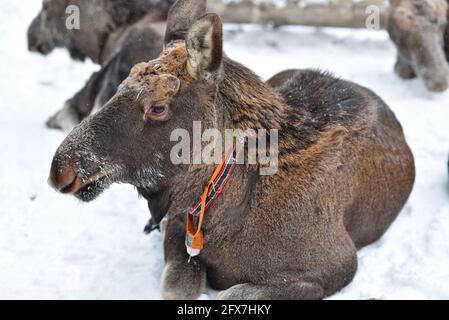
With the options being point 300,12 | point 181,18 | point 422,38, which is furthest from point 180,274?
point 300,12

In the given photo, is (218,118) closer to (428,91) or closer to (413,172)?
(413,172)

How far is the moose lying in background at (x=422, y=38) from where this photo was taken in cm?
771

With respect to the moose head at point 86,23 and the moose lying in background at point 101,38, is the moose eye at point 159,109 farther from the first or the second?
the moose head at point 86,23

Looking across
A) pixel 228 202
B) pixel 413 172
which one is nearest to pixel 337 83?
pixel 413 172

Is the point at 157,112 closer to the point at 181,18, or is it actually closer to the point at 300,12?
the point at 181,18

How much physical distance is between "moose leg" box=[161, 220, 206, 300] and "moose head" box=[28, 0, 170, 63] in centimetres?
312

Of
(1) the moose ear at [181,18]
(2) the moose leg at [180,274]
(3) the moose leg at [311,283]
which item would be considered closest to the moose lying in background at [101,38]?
(1) the moose ear at [181,18]

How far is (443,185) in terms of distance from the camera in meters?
5.96

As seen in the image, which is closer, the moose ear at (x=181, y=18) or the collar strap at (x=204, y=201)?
the collar strap at (x=204, y=201)

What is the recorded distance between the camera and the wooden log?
889 cm

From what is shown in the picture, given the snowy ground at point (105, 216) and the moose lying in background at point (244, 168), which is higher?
the moose lying in background at point (244, 168)

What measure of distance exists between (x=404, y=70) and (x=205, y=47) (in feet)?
16.0

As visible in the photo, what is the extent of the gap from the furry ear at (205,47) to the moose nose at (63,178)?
88 cm

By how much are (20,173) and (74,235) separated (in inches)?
43.2
